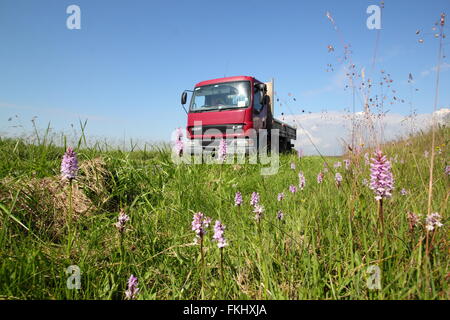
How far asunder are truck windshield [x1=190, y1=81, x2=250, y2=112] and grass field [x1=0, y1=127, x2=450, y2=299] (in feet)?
18.2

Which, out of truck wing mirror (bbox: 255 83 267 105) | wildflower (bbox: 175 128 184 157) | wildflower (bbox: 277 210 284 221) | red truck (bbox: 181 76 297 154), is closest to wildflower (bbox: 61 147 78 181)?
wildflower (bbox: 277 210 284 221)

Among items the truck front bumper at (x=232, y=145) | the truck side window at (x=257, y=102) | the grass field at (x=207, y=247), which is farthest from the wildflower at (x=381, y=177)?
the truck side window at (x=257, y=102)

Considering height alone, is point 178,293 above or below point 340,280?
below

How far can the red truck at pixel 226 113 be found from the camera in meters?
7.93

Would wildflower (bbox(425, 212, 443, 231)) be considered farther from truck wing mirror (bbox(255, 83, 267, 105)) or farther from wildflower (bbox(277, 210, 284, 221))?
truck wing mirror (bbox(255, 83, 267, 105))

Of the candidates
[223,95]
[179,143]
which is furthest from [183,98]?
[179,143]

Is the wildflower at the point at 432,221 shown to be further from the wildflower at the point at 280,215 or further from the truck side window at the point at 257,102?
the truck side window at the point at 257,102

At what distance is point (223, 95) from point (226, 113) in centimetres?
74

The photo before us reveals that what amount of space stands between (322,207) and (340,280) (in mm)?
895

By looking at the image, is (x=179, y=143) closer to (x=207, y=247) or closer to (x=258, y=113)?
(x=207, y=247)

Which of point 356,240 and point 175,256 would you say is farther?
point 175,256
